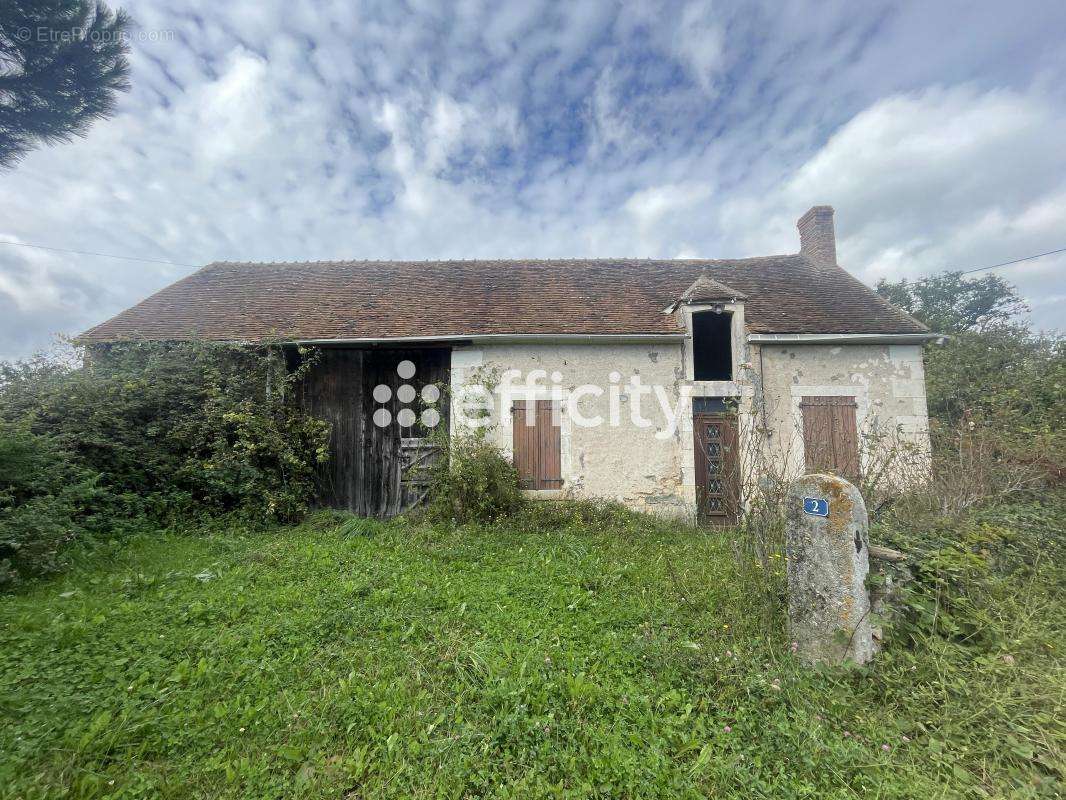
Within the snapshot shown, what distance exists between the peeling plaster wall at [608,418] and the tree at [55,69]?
4713mm

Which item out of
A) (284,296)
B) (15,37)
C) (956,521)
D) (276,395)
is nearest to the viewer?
(15,37)

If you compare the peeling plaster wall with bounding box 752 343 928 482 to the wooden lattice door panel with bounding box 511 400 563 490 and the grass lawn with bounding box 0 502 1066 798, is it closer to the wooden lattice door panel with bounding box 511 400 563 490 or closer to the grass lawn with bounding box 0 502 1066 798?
the grass lawn with bounding box 0 502 1066 798

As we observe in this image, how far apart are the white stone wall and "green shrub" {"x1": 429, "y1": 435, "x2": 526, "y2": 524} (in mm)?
723

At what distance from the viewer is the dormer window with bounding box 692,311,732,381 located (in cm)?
775

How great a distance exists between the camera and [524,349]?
7.10m

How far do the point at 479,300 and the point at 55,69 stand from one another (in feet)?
18.8

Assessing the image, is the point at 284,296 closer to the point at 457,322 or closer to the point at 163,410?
the point at 163,410

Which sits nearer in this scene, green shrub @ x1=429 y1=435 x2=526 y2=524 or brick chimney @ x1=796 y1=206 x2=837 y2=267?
green shrub @ x1=429 y1=435 x2=526 y2=524

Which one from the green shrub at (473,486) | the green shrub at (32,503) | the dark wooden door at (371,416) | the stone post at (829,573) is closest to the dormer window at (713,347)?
the green shrub at (473,486)

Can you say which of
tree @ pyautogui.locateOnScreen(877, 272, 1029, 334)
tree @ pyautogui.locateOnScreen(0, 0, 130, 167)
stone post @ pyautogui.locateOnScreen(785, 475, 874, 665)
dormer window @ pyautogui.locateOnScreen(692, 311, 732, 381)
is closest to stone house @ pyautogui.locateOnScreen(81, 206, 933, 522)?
dormer window @ pyautogui.locateOnScreen(692, 311, 732, 381)

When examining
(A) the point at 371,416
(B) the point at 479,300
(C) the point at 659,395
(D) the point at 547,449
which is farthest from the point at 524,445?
(B) the point at 479,300

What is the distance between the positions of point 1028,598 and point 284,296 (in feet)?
36.2

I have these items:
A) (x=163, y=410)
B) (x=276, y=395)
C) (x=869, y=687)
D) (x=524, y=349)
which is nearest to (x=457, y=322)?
(x=524, y=349)

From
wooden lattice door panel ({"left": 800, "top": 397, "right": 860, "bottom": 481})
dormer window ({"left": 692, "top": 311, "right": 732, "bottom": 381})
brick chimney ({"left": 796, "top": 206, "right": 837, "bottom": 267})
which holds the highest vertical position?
brick chimney ({"left": 796, "top": 206, "right": 837, "bottom": 267})
